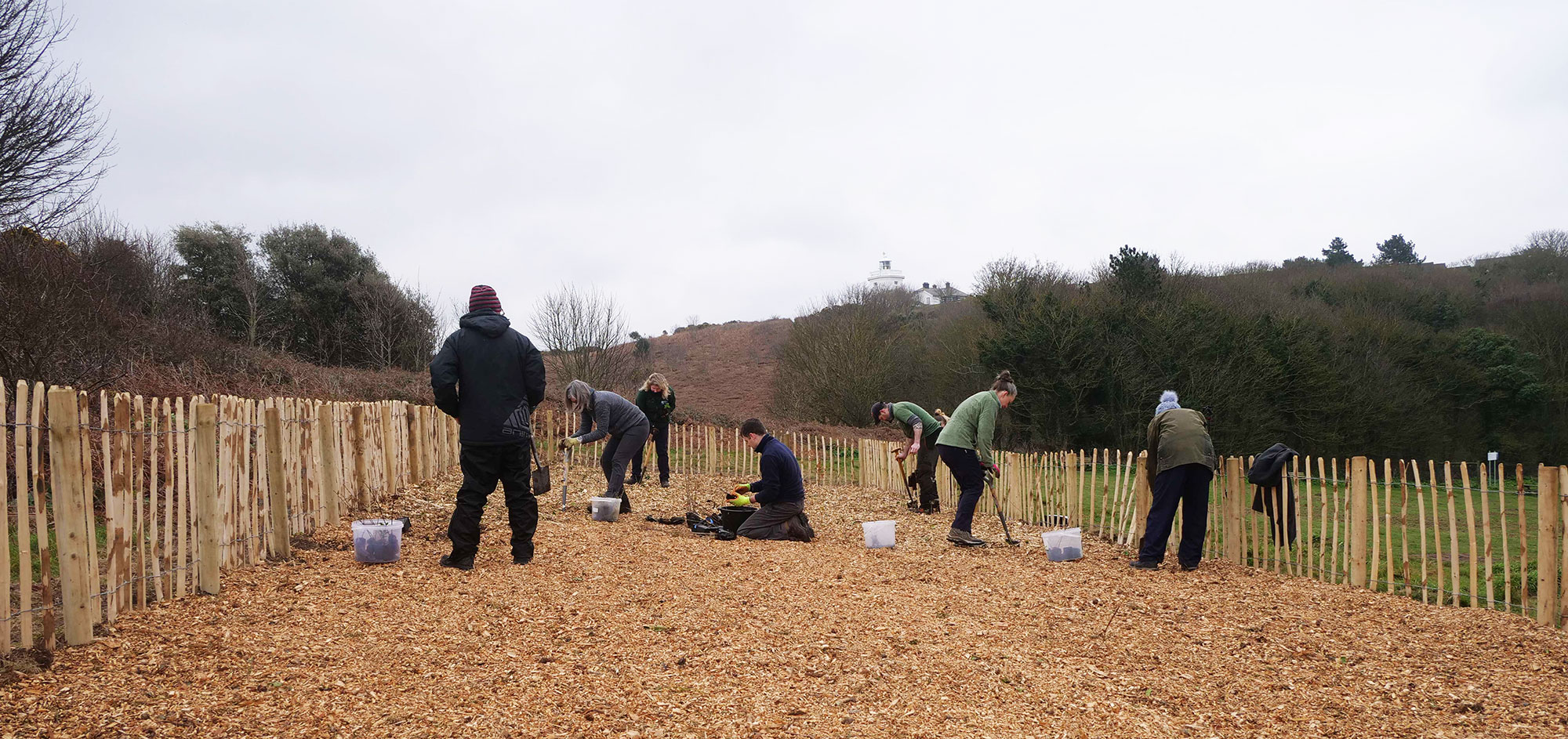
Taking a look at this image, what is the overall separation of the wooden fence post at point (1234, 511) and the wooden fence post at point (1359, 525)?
36.9 inches

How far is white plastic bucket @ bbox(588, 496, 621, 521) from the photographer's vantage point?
892 cm

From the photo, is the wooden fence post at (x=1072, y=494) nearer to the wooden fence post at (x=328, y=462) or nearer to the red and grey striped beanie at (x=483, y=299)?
the red and grey striped beanie at (x=483, y=299)

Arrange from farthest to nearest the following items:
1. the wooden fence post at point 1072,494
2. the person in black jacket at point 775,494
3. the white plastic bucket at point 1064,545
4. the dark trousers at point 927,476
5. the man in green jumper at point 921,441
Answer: the dark trousers at point 927,476 < the man in green jumper at point 921,441 < the wooden fence post at point 1072,494 < the person in black jacket at point 775,494 < the white plastic bucket at point 1064,545

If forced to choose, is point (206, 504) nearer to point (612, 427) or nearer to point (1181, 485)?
point (612, 427)

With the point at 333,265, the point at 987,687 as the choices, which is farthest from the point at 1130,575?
the point at 333,265

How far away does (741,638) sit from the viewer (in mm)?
4914

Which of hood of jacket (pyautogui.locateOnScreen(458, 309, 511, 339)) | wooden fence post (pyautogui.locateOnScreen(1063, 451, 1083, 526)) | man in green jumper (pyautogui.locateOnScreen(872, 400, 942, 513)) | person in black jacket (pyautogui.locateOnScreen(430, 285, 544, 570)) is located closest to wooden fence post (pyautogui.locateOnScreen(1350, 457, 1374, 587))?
wooden fence post (pyautogui.locateOnScreen(1063, 451, 1083, 526))

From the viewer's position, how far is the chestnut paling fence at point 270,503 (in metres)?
4.11

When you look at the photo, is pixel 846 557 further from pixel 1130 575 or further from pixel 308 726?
pixel 308 726

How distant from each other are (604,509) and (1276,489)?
6.00 metres

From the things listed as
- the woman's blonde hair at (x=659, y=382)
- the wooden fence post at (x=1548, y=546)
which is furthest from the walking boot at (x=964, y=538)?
the woman's blonde hair at (x=659, y=382)

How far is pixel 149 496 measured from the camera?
219 inches

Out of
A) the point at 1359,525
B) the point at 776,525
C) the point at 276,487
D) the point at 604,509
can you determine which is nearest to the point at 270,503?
the point at 276,487

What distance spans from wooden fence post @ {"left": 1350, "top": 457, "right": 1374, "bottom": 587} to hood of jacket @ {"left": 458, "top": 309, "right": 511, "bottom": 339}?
20.5ft
